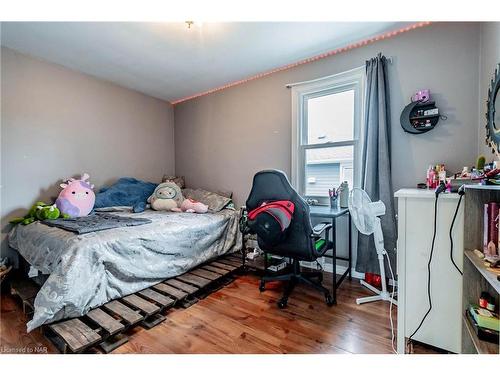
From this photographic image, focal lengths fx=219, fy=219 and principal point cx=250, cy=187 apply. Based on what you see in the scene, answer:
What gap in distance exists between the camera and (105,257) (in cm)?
167

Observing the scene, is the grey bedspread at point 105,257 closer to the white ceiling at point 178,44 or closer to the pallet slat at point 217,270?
the pallet slat at point 217,270

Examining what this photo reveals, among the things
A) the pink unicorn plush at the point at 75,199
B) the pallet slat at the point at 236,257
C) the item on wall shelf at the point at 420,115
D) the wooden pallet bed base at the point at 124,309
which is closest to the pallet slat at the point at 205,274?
the wooden pallet bed base at the point at 124,309

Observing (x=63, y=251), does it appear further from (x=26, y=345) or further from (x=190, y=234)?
(x=190, y=234)

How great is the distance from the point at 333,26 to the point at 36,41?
2894mm

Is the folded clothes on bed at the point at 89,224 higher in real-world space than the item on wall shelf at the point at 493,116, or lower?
lower

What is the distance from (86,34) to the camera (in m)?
2.05

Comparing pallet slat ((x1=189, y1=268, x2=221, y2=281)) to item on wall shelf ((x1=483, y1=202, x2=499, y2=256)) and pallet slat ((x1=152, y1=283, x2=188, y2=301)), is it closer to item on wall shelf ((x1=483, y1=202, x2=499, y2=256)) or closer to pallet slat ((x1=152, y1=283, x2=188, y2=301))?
pallet slat ((x1=152, y1=283, x2=188, y2=301))

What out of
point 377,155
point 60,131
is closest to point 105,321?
point 60,131

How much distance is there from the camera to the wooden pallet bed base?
1.34 meters

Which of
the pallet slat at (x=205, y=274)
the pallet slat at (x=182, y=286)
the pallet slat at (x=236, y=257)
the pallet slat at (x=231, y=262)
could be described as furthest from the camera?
the pallet slat at (x=236, y=257)

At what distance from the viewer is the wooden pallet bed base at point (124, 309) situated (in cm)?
134

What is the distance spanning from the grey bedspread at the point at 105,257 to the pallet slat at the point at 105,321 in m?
0.07

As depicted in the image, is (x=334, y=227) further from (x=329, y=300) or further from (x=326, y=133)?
(x=326, y=133)
